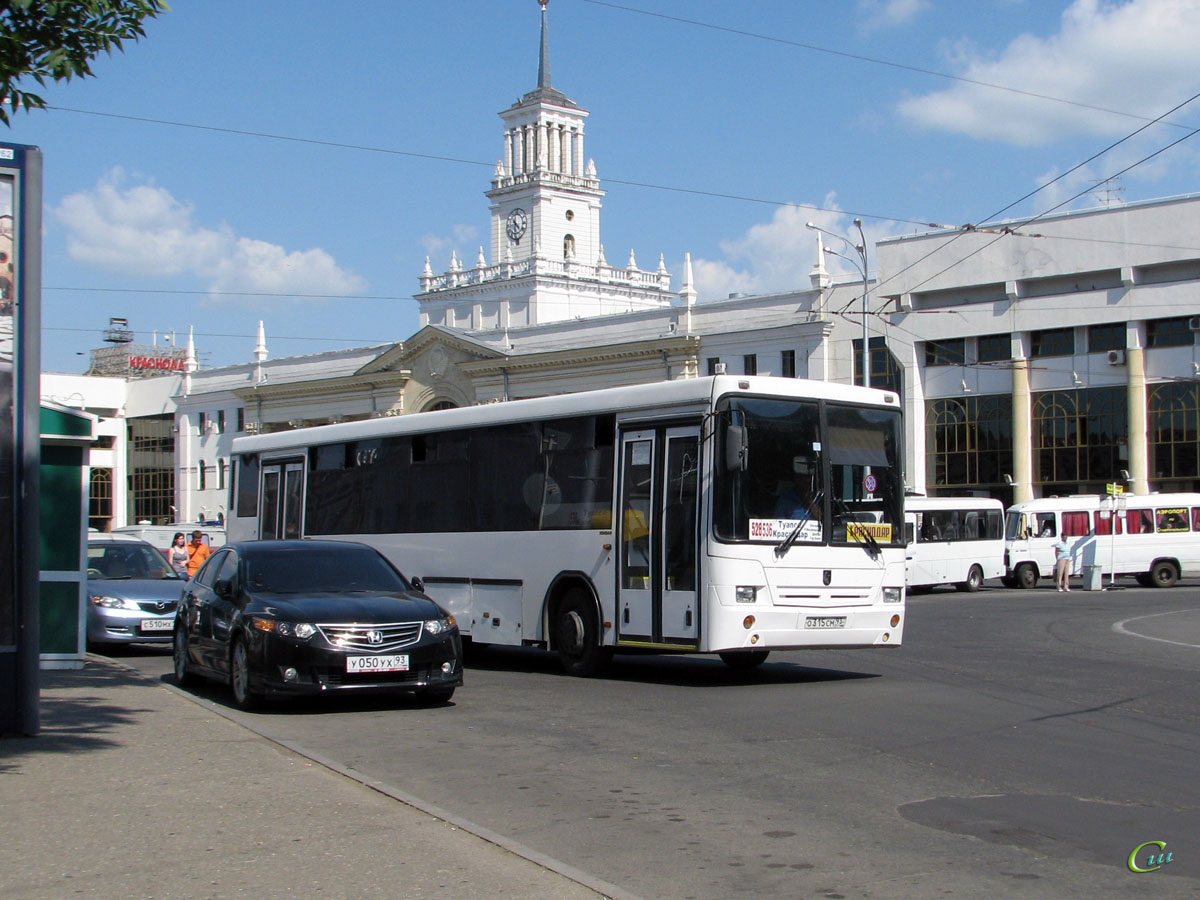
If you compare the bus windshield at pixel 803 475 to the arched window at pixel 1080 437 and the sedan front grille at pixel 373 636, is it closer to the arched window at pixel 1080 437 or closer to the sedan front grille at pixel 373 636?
the sedan front grille at pixel 373 636

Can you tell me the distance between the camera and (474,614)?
17359mm

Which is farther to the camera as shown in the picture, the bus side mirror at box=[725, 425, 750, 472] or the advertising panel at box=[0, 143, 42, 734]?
the bus side mirror at box=[725, 425, 750, 472]

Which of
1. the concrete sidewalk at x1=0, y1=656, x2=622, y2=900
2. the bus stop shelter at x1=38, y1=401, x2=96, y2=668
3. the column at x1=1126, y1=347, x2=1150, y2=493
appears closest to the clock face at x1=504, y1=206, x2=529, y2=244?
the column at x1=1126, y1=347, x2=1150, y2=493

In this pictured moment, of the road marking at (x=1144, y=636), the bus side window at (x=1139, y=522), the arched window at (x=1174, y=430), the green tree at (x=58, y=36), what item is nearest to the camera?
the green tree at (x=58, y=36)

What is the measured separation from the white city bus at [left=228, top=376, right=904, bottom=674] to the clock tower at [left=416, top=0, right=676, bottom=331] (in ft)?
294

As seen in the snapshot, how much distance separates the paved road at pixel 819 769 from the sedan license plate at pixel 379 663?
17.5 inches

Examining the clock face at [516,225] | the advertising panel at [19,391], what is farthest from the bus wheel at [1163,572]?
the clock face at [516,225]

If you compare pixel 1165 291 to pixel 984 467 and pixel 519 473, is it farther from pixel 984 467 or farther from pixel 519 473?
pixel 519 473

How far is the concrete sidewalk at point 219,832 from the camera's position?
6094mm

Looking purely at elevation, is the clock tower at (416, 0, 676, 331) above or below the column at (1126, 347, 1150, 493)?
above

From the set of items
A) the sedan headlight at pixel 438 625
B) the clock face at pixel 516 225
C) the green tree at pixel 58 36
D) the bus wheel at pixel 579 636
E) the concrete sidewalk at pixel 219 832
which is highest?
the clock face at pixel 516 225

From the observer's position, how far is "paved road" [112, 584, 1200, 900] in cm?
657

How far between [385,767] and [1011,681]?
7.72 metres

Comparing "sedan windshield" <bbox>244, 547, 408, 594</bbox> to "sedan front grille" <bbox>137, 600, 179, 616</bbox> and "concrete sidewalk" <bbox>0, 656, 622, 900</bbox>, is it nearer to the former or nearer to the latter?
"concrete sidewalk" <bbox>0, 656, 622, 900</bbox>
